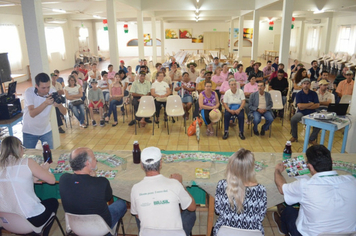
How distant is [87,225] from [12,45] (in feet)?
46.5

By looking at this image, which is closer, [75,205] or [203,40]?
[75,205]

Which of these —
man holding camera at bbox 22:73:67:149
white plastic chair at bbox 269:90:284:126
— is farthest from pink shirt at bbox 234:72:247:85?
man holding camera at bbox 22:73:67:149

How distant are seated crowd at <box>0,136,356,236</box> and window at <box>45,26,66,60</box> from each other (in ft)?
54.2

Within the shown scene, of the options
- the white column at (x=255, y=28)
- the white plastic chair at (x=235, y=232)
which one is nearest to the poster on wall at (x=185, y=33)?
the white column at (x=255, y=28)

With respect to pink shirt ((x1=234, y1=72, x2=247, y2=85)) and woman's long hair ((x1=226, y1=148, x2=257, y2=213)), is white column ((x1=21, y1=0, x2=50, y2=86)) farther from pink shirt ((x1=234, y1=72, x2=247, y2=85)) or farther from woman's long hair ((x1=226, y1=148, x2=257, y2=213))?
pink shirt ((x1=234, y1=72, x2=247, y2=85))

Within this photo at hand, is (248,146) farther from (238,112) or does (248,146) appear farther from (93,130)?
(93,130)

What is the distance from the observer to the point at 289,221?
257 centimetres

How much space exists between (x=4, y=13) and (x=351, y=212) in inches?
597

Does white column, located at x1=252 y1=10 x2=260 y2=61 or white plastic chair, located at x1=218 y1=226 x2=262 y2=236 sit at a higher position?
white column, located at x1=252 y1=10 x2=260 y2=61

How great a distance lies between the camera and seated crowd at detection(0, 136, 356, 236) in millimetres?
2084

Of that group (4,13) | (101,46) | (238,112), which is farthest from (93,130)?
(101,46)

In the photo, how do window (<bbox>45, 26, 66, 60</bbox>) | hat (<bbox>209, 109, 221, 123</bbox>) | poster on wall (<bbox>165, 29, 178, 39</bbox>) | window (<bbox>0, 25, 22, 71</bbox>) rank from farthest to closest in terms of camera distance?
poster on wall (<bbox>165, 29, 178, 39</bbox>) < window (<bbox>45, 26, 66, 60</bbox>) < window (<bbox>0, 25, 22, 71</bbox>) < hat (<bbox>209, 109, 221, 123</bbox>)

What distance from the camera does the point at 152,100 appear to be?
21.2 feet

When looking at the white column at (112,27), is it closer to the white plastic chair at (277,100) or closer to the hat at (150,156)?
the white plastic chair at (277,100)
